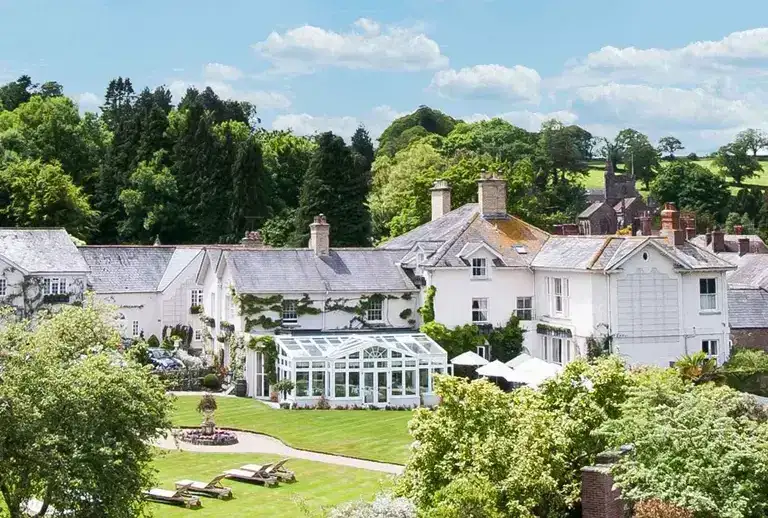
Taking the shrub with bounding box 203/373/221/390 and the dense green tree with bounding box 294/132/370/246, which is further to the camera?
the dense green tree with bounding box 294/132/370/246

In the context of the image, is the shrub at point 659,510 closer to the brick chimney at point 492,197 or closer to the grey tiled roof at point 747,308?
the grey tiled roof at point 747,308

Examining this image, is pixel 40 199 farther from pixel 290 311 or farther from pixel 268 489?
pixel 268 489

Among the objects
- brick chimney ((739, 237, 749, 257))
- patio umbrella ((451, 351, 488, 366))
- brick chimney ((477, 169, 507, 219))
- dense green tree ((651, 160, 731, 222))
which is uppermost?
dense green tree ((651, 160, 731, 222))

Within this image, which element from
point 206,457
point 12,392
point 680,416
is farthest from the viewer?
point 206,457

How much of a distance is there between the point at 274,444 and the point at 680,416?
1732cm

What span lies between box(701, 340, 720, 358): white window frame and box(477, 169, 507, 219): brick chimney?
1101cm

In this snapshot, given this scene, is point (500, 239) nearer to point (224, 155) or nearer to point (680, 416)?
point (680, 416)

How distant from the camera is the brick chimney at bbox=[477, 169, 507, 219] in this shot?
4928cm

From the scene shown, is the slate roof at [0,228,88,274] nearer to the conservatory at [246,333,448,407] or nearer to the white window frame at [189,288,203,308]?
the white window frame at [189,288,203,308]

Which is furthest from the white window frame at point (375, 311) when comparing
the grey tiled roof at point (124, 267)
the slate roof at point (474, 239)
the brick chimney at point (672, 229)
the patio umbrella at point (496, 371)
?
the grey tiled roof at point (124, 267)

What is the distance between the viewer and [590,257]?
143ft

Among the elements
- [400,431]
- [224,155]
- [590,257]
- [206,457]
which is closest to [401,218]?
[224,155]

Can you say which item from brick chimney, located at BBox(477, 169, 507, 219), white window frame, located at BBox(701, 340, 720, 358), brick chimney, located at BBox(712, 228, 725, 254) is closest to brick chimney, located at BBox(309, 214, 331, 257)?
brick chimney, located at BBox(477, 169, 507, 219)

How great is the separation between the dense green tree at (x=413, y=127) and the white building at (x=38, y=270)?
74.2m
